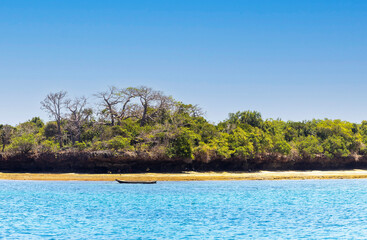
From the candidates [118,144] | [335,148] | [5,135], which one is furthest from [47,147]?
[335,148]

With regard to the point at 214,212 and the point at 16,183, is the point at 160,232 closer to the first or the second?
the point at 214,212

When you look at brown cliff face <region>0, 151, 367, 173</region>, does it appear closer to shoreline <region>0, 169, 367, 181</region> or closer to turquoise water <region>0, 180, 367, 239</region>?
shoreline <region>0, 169, 367, 181</region>

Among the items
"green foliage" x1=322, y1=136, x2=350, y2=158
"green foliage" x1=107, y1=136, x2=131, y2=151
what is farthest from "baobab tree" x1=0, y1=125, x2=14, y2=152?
"green foliage" x1=322, y1=136, x2=350, y2=158

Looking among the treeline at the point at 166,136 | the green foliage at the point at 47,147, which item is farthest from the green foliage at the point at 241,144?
the green foliage at the point at 47,147

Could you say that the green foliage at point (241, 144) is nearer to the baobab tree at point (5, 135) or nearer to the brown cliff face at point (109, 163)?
the brown cliff face at point (109, 163)

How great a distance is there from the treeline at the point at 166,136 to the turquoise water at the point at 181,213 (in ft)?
42.0

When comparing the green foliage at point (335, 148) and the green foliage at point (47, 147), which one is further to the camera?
the green foliage at point (335, 148)

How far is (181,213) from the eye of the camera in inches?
781

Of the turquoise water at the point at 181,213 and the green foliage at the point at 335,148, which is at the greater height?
the green foliage at the point at 335,148

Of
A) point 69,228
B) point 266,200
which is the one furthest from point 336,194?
point 69,228

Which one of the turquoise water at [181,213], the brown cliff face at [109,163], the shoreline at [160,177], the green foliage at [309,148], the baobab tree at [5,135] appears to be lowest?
the turquoise water at [181,213]

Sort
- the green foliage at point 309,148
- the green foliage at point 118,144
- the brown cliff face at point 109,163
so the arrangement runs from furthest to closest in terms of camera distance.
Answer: the green foliage at point 309,148, the green foliage at point 118,144, the brown cliff face at point 109,163

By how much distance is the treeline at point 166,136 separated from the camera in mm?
43750

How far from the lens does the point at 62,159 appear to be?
43.4 m
